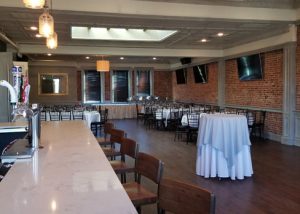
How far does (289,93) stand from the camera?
7520 mm

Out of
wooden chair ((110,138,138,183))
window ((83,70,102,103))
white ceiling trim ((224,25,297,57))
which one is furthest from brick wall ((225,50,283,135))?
window ((83,70,102,103))

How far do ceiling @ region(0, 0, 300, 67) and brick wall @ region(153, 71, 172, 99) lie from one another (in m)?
5.96

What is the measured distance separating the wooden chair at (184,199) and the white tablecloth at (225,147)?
9.80ft

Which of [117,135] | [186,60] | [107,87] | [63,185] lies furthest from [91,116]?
[63,185]

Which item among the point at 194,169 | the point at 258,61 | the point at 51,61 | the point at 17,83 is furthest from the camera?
the point at 51,61

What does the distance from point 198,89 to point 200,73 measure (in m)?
0.78

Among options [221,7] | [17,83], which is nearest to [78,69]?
[221,7]

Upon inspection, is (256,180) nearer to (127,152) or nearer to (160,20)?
(127,152)

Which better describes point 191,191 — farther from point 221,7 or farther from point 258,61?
point 258,61

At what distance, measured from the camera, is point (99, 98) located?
15.6 m

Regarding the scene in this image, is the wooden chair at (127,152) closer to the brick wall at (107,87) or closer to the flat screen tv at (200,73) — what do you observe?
the flat screen tv at (200,73)

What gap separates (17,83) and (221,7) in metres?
4.05

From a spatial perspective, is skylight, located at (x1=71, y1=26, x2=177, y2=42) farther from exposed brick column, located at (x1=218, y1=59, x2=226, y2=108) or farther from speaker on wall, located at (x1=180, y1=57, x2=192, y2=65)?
speaker on wall, located at (x1=180, y1=57, x2=192, y2=65)

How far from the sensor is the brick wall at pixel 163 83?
16.2 metres
